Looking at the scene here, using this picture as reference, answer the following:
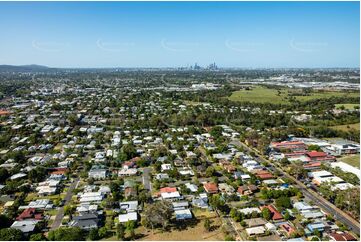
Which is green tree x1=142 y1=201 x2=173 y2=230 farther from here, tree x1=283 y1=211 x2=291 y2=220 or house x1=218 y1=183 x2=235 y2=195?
tree x1=283 y1=211 x2=291 y2=220

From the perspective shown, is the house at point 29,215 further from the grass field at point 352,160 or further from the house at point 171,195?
the grass field at point 352,160

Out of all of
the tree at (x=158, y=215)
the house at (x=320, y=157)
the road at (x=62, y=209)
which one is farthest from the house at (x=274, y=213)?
the road at (x=62, y=209)

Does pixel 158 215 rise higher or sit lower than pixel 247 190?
higher

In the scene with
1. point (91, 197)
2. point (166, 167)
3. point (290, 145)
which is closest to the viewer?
point (91, 197)

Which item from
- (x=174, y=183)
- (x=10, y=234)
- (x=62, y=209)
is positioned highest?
(x=10, y=234)

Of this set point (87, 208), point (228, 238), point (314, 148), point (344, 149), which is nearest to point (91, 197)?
point (87, 208)

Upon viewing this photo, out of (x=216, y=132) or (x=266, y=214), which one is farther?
(x=216, y=132)

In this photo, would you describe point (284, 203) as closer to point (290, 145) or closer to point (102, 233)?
point (102, 233)

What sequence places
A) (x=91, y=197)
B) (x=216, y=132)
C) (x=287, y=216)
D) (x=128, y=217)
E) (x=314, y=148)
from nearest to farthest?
(x=287, y=216)
(x=128, y=217)
(x=91, y=197)
(x=314, y=148)
(x=216, y=132)
